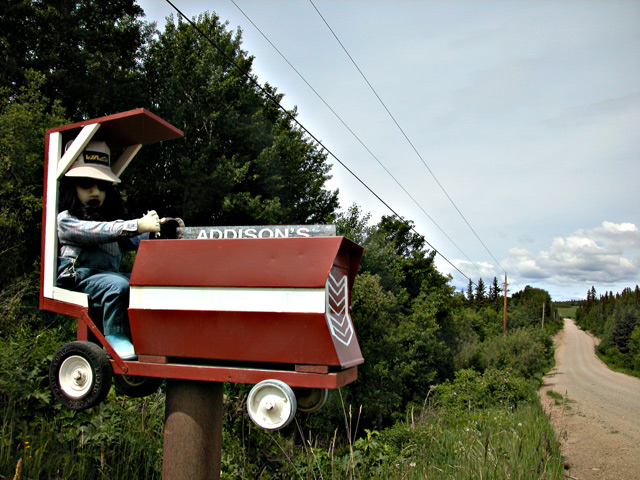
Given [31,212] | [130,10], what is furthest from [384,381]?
[130,10]

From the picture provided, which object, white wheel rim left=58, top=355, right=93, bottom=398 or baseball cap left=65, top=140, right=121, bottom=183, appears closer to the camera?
white wheel rim left=58, top=355, right=93, bottom=398

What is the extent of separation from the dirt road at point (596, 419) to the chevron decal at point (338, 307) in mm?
4534

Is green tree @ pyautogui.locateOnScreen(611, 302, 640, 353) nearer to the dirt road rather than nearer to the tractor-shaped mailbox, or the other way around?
the dirt road

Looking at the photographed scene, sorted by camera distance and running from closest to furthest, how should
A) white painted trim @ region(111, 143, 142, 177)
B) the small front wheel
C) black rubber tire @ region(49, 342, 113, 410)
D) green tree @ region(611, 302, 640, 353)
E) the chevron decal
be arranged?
the small front wheel
the chevron decal
black rubber tire @ region(49, 342, 113, 410)
white painted trim @ region(111, 143, 142, 177)
green tree @ region(611, 302, 640, 353)

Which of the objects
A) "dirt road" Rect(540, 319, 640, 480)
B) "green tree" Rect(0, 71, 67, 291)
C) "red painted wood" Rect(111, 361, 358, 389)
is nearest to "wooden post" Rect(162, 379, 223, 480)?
"red painted wood" Rect(111, 361, 358, 389)

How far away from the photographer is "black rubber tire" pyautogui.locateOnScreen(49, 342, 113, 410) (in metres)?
2.82

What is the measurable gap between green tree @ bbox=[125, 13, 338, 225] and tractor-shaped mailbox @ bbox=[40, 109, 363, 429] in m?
13.3

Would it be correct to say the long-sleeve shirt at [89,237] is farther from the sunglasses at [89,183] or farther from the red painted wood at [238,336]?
the red painted wood at [238,336]

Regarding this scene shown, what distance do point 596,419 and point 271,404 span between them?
25.5 m

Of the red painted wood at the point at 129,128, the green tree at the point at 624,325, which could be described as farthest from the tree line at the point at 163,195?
the green tree at the point at 624,325

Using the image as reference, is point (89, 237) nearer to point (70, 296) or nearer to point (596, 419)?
point (70, 296)

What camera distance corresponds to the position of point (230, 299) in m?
2.63

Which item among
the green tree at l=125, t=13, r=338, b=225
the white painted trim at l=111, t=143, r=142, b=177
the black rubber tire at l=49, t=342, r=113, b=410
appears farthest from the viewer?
the green tree at l=125, t=13, r=338, b=225

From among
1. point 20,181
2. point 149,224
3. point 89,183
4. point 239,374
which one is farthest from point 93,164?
point 20,181
